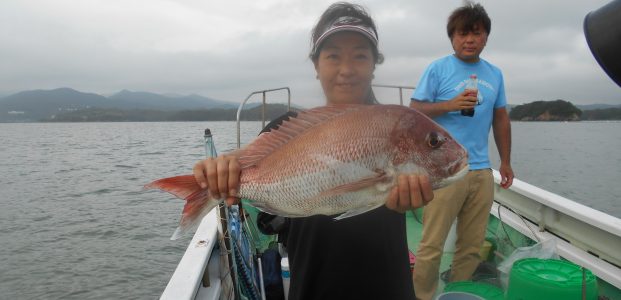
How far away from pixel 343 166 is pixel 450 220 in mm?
2246

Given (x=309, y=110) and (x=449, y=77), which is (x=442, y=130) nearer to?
(x=309, y=110)

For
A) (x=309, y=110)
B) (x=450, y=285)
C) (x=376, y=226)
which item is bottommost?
(x=450, y=285)

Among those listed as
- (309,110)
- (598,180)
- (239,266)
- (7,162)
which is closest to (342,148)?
(309,110)

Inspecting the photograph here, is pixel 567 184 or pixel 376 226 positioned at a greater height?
pixel 376 226

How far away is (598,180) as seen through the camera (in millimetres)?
19297

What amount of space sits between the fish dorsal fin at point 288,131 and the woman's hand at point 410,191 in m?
0.36

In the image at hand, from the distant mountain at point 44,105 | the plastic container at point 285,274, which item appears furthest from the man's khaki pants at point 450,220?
the distant mountain at point 44,105

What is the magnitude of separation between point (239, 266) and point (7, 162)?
2821 centimetres

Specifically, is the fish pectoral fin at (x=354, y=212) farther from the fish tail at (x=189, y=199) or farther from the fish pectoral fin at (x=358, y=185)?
the fish tail at (x=189, y=199)

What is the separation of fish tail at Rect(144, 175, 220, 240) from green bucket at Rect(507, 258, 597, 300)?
8.08 ft

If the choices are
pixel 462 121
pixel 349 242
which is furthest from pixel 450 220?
pixel 349 242

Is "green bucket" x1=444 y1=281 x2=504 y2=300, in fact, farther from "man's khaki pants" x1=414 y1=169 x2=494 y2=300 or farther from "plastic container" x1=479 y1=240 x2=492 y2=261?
"plastic container" x1=479 y1=240 x2=492 y2=261

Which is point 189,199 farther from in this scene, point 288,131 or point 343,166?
point 343,166

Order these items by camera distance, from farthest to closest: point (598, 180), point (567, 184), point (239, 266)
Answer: point (598, 180) → point (567, 184) → point (239, 266)
